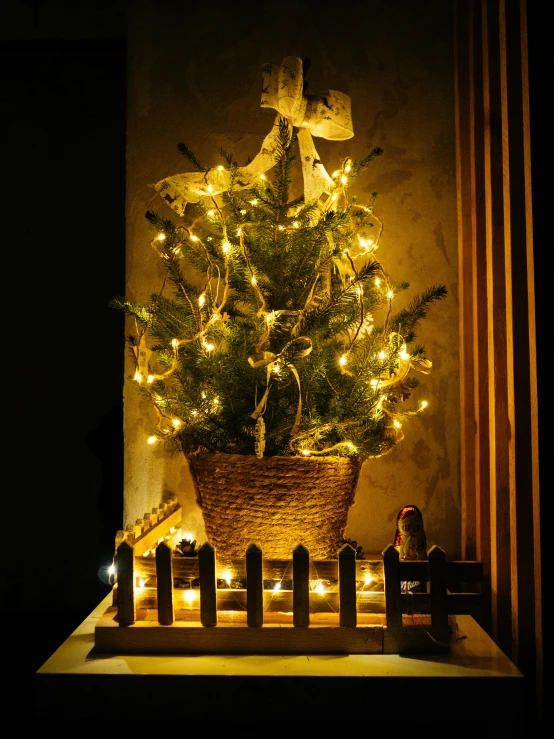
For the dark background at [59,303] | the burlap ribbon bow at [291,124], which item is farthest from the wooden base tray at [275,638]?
the dark background at [59,303]

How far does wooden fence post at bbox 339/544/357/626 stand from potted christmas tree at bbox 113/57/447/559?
0.21m

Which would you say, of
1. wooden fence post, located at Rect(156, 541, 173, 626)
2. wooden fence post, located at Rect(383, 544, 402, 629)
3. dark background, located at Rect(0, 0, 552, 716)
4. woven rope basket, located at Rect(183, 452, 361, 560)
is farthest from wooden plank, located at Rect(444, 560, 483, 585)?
dark background, located at Rect(0, 0, 552, 716)

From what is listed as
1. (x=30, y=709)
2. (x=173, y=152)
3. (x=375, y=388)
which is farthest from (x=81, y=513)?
(x=375, y=388)

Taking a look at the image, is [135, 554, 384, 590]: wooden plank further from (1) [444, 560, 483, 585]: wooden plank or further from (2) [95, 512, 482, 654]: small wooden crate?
(1) [444, 560, 483, 585]: wooden plank

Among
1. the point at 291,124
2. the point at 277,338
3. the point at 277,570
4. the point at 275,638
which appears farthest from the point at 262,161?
the point at 275,638

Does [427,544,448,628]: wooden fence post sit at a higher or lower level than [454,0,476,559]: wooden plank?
lower

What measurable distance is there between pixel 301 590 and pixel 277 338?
1.97 ft

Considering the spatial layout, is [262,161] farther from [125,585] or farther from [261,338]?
[125,585]

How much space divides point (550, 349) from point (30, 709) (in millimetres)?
1811

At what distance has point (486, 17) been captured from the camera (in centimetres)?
184

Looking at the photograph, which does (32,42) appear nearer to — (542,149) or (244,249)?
(244,249)

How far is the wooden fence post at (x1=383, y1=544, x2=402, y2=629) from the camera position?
137 centimetres

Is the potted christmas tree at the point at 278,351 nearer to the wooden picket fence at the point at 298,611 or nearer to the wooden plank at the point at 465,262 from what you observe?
the wooden picket fence at the point at 298,611

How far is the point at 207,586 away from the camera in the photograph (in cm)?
139
